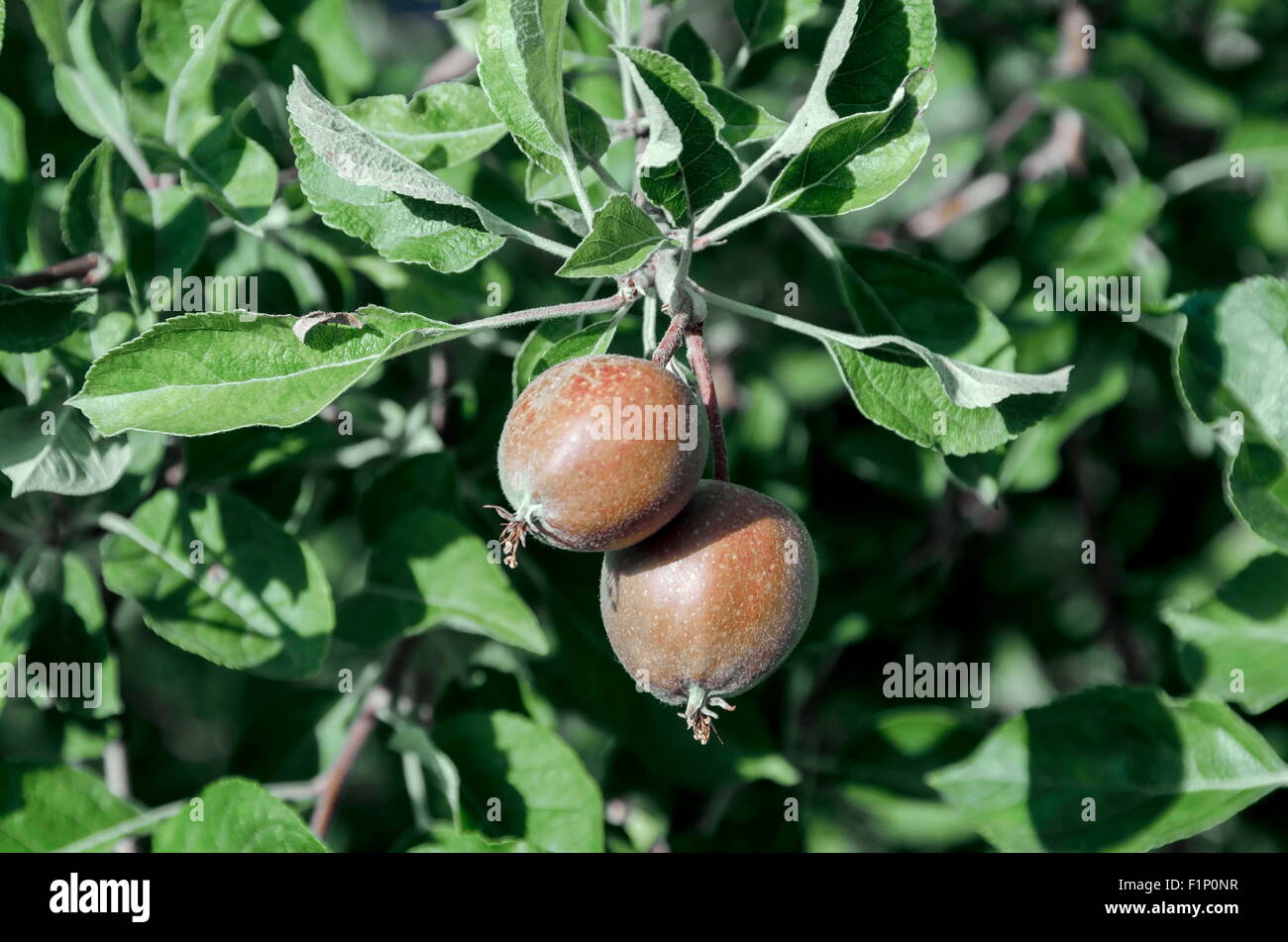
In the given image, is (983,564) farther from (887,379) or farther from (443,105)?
(443,105)

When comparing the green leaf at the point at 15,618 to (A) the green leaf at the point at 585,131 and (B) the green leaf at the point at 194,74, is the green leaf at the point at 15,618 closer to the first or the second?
(B) the green leaf at the point at 194,74

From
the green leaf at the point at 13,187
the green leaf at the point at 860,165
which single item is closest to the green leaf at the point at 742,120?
the green leaf at the point at 860,165

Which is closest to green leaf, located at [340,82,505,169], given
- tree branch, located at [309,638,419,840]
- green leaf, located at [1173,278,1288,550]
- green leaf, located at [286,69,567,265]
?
green leaf, located at [286,69,567,265]

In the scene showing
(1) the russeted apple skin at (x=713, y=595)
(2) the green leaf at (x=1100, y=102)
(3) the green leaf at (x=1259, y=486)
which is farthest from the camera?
(2) the green leaf at (x=1100, y=102)

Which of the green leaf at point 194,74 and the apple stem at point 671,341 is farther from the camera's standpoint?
the green leaf at point 194,74

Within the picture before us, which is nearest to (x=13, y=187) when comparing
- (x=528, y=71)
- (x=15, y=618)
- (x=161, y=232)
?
(x=161, y=232)

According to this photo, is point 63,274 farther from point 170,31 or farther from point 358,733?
point 358,733
